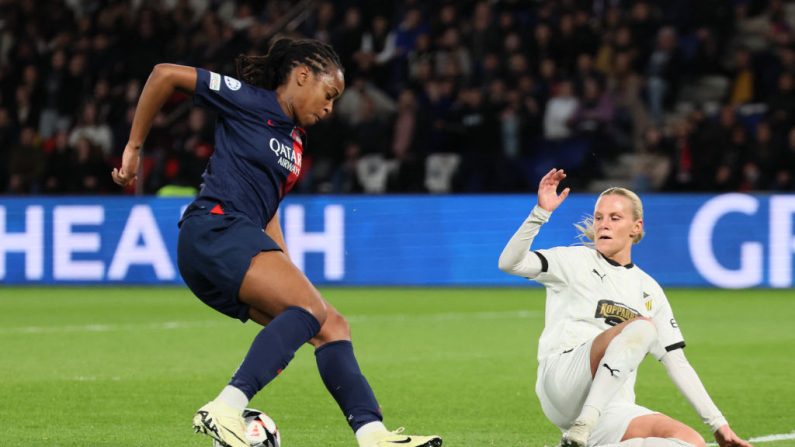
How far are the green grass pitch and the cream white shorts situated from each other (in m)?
0.84

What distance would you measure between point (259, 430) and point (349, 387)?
1.32 feet

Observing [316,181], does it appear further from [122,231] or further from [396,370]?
[396,370]

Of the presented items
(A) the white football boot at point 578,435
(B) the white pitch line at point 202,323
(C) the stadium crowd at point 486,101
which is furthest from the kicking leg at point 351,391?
(C) the stadium crowd at point 486,101

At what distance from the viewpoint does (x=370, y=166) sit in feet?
63.5

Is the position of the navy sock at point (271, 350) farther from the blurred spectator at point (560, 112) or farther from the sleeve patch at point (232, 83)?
the blurred spectator at point (560, 112)

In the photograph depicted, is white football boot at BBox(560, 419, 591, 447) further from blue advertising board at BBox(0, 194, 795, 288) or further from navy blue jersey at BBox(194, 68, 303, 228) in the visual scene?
blue advertising board at BBox(0, 194, 795, 288)

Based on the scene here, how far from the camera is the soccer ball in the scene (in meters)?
5.39

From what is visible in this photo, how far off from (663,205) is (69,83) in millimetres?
9943

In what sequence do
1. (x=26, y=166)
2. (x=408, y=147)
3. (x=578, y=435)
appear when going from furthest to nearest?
(x=26, y=166)
(x=408, y=147)
(x=578, y=435)

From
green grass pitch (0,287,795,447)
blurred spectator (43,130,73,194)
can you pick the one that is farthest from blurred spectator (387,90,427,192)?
blurred spectator (43,130,73,194)

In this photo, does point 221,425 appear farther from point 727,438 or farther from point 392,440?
point 727,438

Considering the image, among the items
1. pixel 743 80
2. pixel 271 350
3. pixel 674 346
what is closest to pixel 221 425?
pixel 271 350

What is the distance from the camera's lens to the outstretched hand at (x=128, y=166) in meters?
5.42

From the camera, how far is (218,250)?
529 centimetres
